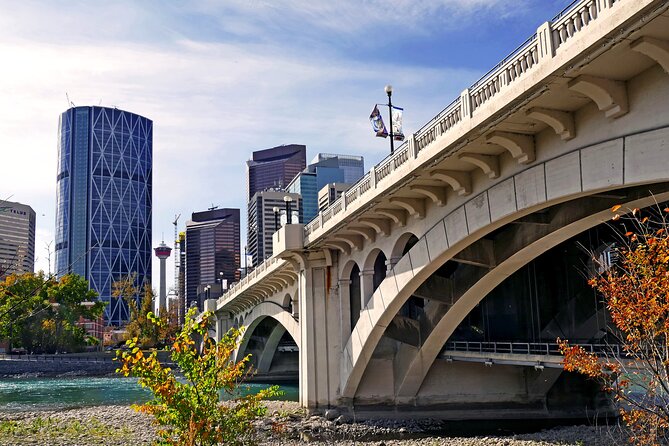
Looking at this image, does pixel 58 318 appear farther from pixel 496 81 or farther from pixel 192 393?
pixel 496 81

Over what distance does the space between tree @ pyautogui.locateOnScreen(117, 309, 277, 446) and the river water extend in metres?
25.2

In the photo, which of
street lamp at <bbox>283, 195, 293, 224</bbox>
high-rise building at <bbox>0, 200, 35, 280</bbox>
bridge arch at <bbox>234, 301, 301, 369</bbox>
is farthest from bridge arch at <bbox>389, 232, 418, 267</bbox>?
high-rise building at <bbox>0, 200, 35, 280</bbox>

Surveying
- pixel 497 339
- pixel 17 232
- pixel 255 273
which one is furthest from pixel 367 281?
pixel 255 273

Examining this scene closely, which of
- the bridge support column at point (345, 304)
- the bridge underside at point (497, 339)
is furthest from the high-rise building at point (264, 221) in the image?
the bridge underside at point (497, 339)

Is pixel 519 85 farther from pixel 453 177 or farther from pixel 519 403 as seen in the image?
pixel 519 403

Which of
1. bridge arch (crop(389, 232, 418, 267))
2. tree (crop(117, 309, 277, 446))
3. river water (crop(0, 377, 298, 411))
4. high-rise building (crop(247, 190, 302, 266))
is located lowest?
river water (crop(0, 377, 298, 411))

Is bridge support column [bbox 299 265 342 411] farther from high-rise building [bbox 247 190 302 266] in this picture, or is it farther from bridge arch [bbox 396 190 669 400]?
high-rise building [bbox 247 190 302 266]

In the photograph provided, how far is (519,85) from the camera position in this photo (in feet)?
49.1

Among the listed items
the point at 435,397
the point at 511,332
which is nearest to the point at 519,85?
the point at 511,332

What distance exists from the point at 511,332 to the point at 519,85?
17.1 m

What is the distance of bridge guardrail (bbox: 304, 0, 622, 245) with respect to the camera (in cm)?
1334

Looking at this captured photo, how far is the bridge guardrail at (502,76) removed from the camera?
43.8 ft

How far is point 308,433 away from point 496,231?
11.3 meters

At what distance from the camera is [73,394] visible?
53156 millimetres
